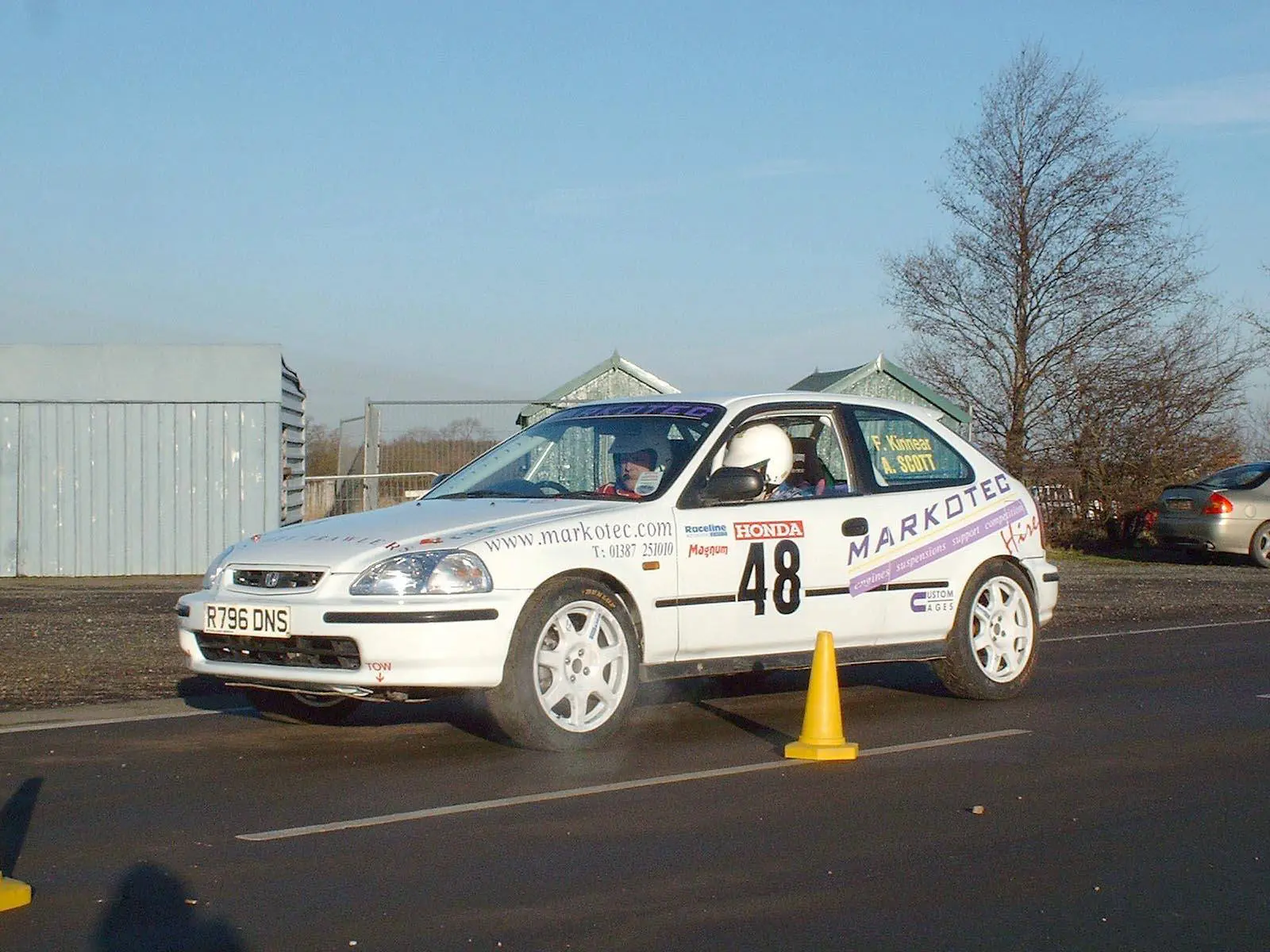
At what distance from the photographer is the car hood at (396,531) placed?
701cm

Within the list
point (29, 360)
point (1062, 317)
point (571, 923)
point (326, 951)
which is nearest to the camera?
point (326, 951)

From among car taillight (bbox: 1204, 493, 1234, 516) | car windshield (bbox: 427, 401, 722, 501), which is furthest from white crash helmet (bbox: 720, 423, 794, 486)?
car taillight (bbox: 1204, 493, 1234, 516)

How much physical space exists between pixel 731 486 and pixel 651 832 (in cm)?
248

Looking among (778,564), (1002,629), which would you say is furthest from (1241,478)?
(778,564)

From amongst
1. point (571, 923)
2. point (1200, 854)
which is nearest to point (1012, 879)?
point (1200, 854)

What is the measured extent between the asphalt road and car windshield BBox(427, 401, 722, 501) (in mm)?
1235

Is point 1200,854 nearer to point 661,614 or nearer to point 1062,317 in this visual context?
point 661,614

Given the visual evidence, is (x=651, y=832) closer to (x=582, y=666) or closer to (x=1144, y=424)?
(x=582, y=666)

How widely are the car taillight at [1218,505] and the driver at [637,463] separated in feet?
53.3

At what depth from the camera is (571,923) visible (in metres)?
4.46

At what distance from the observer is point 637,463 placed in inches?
320

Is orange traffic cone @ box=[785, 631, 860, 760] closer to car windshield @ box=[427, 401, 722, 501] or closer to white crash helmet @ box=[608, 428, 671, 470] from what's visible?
car windshield @ box=[427, 401, 722, 501]

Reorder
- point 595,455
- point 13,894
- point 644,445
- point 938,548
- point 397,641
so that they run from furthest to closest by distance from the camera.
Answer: point 938,548, point 595,455, point 644,445, point 397,641, point 13,894

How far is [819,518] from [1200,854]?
3237 millimetres
